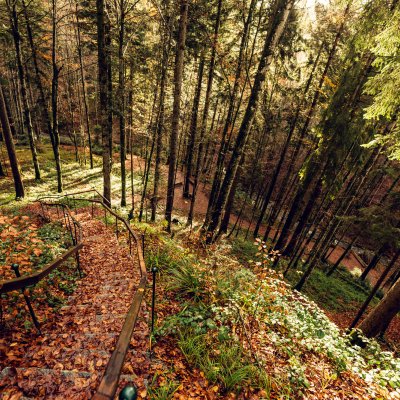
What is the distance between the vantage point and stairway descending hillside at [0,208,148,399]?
116 inches

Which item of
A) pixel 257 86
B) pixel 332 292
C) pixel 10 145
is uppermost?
pixel 257 86

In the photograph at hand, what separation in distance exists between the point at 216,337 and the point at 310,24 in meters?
16.2

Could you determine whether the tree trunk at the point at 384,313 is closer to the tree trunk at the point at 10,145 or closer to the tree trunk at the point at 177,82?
the tree trunk at the point at 177,82

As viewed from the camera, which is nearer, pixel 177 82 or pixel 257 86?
pixel 257 86

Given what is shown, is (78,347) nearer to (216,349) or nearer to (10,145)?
(216,349)

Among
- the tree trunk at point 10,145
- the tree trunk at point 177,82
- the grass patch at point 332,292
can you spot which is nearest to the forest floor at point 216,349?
the tree trunk at point 177,82

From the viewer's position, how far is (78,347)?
3.75 metres

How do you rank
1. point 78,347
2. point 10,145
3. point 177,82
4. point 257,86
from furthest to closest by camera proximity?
1. point 10,145
2. point 177,82
3. point 257,86
4. point 78,347

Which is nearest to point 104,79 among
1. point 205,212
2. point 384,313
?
point 384,313

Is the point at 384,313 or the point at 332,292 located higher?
the point at 384,313

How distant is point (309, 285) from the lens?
1627cm

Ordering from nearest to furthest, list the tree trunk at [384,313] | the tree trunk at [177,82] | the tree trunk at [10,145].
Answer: the tree trunk at [384,313] → the tree trunk at [177,82] → the tree trunk at [10,145]

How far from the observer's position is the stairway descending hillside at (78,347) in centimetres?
295

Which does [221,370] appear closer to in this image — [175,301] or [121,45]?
[175,301]
